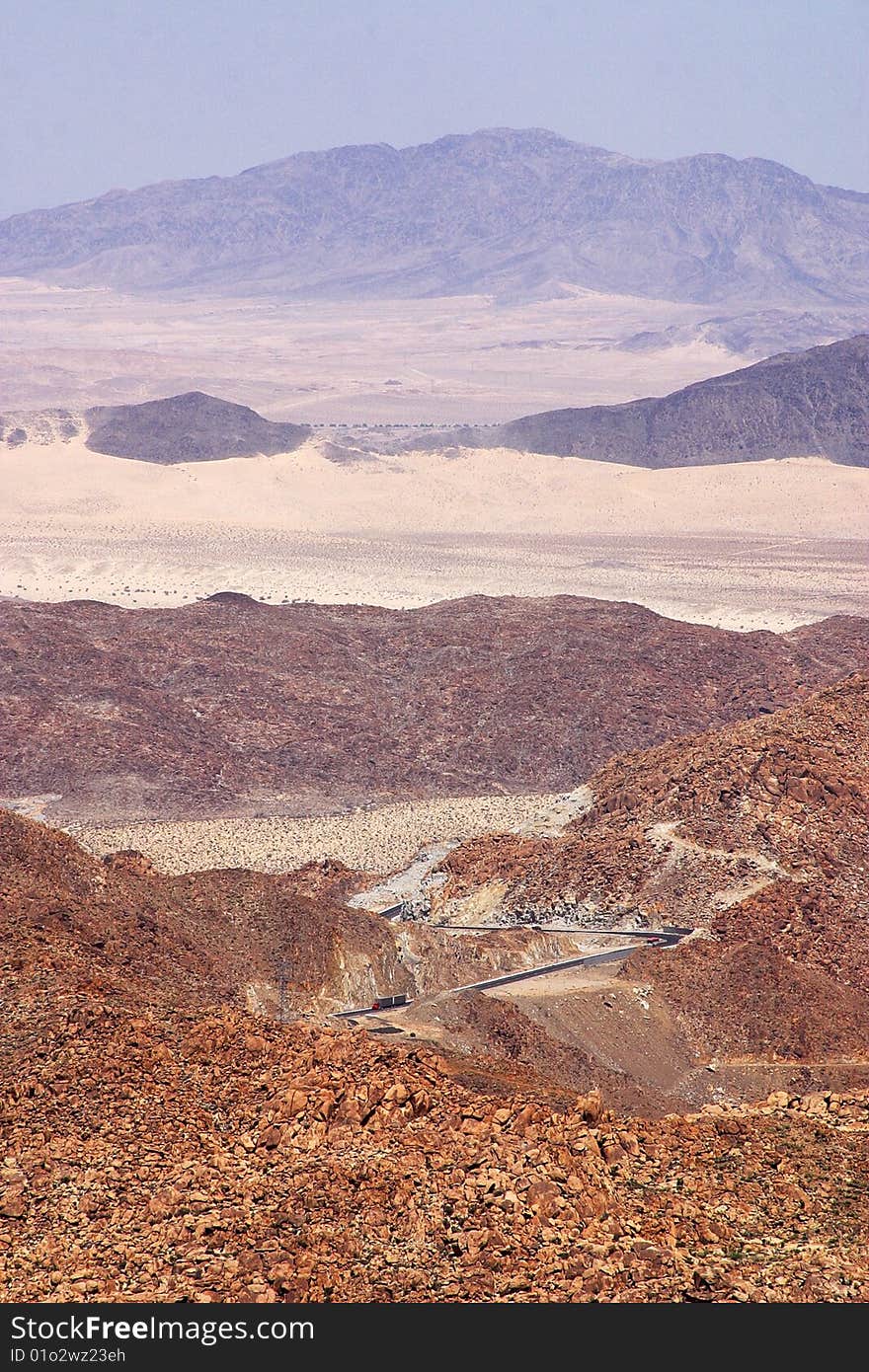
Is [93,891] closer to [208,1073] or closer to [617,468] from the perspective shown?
[208,1073]

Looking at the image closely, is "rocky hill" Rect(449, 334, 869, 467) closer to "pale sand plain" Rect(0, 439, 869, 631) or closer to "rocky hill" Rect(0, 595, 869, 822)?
"pale sand plain" Rect(0, 439, 869, 631)

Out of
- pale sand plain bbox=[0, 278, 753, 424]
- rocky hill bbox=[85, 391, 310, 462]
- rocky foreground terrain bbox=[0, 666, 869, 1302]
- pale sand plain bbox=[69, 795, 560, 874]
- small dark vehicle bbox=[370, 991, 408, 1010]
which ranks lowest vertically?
pale sand plain bbox=[69, 795, 560, 874]

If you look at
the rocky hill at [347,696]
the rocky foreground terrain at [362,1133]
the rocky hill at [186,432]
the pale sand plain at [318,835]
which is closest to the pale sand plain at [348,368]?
the rocky hill at [186,432]

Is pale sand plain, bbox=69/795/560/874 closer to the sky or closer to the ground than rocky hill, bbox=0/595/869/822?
closer to the ground

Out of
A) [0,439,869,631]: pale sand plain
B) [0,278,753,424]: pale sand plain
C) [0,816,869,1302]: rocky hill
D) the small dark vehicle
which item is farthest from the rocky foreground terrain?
[0,278,753,424]: pale sand plain

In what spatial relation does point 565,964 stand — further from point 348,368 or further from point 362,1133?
point 348,368

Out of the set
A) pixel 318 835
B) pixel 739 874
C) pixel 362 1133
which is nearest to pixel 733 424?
pixel 318 835

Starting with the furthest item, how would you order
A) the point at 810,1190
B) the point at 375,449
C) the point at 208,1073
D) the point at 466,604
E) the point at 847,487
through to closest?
the point at 375,449 → the point at 847,487 → the point at 466,604 → the point at 208,1073 → the point at 810,1190

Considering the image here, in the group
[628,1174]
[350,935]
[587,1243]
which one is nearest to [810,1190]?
[628,1174]
